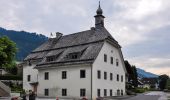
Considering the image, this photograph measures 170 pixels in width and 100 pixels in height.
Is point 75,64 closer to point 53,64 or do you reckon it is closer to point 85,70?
point 85,70

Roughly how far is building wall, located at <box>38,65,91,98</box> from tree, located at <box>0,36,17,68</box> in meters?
15.5

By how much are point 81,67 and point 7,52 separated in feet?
53.9

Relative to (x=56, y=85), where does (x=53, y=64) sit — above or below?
above

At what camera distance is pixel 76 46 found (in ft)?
187

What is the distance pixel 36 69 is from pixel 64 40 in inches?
308

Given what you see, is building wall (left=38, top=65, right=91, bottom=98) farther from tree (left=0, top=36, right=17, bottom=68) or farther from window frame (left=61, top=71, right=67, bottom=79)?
tree (left=0, top=36, right=17, bottom=68)

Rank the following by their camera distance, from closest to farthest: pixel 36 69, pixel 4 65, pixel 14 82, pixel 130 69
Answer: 1. pixel 4 65
2. pixel 36 69
3. pixel 14 82
4. pixel 130 69

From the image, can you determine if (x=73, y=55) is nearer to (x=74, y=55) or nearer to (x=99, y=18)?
(x=74, y=55)

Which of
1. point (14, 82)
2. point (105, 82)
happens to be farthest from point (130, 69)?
point (105, 82)

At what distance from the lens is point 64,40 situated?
62.7m

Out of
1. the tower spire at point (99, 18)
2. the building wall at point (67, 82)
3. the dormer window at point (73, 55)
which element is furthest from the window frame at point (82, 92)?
the tower spire at point (99, 18)

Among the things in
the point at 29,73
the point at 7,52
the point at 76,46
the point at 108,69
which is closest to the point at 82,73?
the point at 108,69

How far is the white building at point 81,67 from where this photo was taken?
1988 inches

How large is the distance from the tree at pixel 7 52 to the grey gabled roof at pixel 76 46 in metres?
15.3
